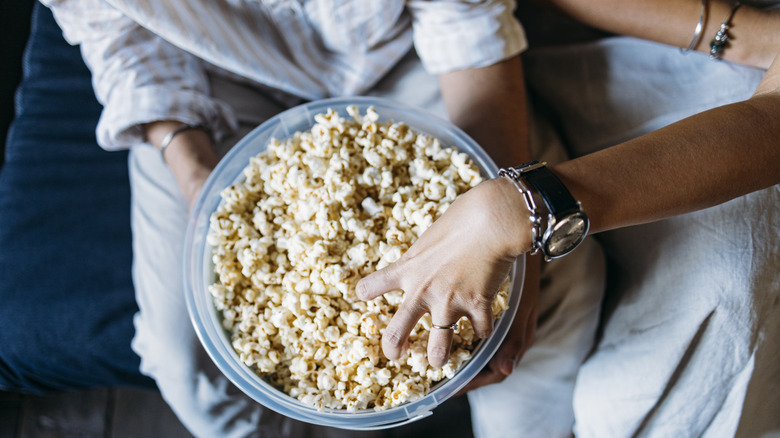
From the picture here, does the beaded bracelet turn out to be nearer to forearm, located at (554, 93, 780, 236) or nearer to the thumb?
forearm, located at (554, 93, 780, 236)

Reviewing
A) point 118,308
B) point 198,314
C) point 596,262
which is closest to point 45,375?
point 118,308

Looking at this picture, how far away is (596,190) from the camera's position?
0.49 meters

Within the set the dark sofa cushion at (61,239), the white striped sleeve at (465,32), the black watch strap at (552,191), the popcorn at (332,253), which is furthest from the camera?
the dark sofa cushion at (61,239)

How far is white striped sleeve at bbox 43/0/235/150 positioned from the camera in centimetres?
73

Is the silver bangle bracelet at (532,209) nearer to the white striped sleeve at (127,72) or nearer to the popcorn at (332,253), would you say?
the popcorn at (332,253)

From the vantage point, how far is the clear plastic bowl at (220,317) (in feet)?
1.94

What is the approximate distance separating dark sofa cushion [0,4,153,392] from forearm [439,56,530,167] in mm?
698

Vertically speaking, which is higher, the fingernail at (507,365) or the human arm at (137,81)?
the human arm at (137,81)

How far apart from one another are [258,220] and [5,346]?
2.18 ft

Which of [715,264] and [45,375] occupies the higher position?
[715,264]

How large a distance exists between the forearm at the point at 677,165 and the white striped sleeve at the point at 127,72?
0.56 meters

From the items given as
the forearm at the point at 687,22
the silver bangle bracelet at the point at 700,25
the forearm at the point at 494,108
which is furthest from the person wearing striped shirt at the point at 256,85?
the silver bangle bracelet at the point at 700,25

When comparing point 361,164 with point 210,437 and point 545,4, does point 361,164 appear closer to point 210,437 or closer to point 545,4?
point 545,4

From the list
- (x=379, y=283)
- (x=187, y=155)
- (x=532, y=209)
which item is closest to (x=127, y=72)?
(x=187, y=155)
